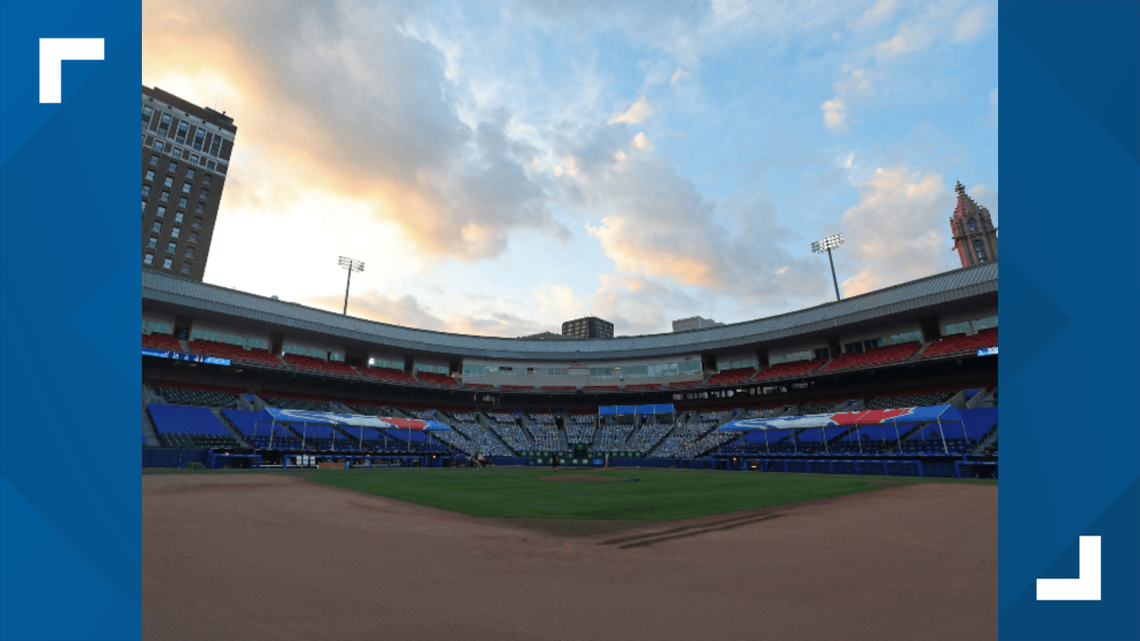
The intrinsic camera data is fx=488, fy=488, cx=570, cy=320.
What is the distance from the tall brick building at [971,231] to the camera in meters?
118

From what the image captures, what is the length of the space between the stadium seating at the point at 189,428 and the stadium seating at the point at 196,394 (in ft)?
9.61

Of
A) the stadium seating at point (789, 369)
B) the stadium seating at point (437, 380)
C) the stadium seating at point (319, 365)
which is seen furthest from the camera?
the stadium seating at point (437, 380)

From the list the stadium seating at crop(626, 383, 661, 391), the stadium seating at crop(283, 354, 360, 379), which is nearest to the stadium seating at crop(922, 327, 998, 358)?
the stadium seating at crop(626, 383, 661, 391)

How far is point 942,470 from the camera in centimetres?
3019

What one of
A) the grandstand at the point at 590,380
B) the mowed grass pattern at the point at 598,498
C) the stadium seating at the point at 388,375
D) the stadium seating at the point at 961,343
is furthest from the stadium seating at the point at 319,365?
the stadium seating at the point at 961,343

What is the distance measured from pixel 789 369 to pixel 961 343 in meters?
16.6

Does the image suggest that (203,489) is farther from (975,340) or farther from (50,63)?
(975,340)

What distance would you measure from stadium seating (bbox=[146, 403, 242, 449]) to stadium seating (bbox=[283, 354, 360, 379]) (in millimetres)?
11843

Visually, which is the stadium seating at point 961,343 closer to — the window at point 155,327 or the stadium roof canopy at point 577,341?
the stadium roof canopy at point 577,341

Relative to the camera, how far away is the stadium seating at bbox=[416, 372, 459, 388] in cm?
6225

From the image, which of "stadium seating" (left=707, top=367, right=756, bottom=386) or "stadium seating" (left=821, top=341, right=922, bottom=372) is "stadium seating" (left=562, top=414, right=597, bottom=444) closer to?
"stadium seating" (left=707, top=367, right=756, bottom=386)

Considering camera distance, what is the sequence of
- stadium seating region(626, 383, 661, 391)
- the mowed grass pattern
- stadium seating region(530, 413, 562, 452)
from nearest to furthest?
the mowed grass pattern, stadium seating region(530, 413, 562, 452), stadium seating region(626, 383, 661, 391)

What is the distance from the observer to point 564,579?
23.6 feet

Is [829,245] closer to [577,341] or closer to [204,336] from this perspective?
[577,341]
